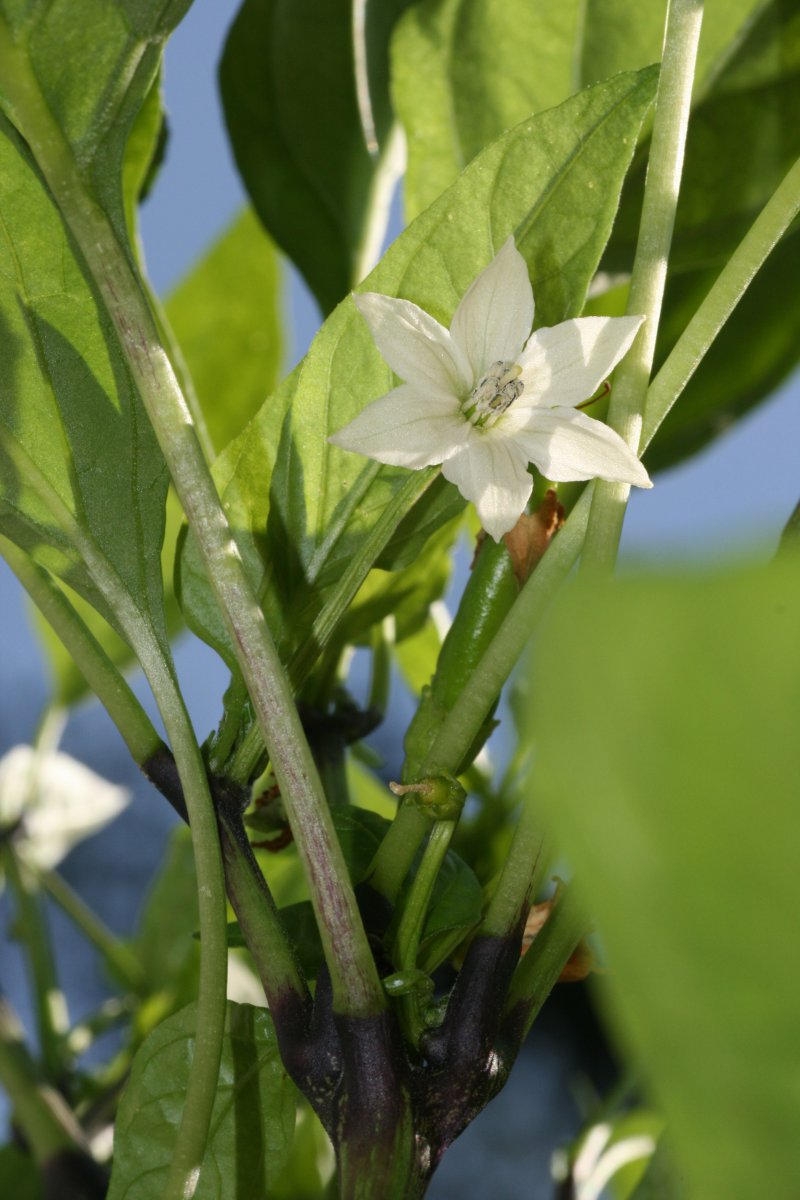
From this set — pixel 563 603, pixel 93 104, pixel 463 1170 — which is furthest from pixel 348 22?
pixel 463 1170

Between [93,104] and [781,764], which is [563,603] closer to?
[781,764]

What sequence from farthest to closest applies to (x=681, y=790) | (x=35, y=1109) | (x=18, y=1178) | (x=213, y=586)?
(x=18, y=1178), (x=35, y=1109), (x=213, y=586), (x=681, y=790)

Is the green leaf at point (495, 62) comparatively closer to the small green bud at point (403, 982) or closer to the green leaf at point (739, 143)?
the green leaf at point (739, 143)

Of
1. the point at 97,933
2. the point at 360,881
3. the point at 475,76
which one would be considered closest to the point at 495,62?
the point at 475,76

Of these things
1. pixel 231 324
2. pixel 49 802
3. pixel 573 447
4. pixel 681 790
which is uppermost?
pixel 231 324

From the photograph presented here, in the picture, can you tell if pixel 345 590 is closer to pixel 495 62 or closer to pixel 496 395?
pixel 496 395

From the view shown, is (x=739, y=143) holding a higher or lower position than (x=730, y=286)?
higher
